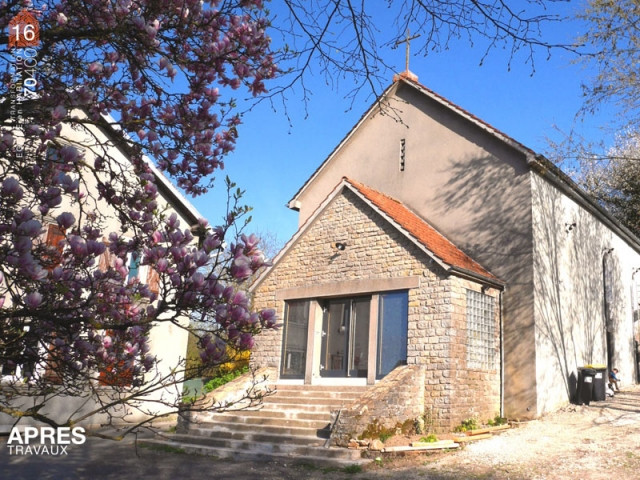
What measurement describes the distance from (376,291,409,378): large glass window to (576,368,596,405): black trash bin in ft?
17.5

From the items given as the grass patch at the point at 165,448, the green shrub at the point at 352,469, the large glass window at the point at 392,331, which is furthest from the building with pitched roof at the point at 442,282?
the grass patch at the point at 165,448

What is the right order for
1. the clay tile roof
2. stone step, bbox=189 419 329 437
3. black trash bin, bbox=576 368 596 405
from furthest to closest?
black trash bin, bbox=576 368 596 405 → the clay tile roof → stone step, bbox=189 419 329 437

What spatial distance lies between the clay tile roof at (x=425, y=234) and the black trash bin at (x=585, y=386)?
353 centimetres

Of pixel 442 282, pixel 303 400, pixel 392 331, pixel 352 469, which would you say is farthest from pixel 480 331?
pixel 352 469

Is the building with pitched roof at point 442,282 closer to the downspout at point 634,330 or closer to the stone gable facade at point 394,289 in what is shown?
the stone gable facade at point 394,289

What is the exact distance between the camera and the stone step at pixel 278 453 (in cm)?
1018

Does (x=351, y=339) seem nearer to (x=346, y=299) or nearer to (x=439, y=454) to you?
(x=346, y=299)

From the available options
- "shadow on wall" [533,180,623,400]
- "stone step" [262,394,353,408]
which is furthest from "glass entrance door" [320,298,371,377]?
"shadow on wall" [533,180,623,400]

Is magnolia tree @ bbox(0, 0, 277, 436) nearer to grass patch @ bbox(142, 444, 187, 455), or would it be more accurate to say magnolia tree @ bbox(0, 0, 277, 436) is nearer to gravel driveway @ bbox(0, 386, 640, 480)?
gravel driveway @ bbox(0, 386, 640, 480)

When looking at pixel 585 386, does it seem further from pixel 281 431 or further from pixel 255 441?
pixel 255 441

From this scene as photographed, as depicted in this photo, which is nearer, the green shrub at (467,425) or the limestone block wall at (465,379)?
the green shrub at (467,425)

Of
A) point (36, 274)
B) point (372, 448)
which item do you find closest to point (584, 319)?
point (372, 448)

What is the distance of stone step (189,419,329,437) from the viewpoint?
11781 millimetres

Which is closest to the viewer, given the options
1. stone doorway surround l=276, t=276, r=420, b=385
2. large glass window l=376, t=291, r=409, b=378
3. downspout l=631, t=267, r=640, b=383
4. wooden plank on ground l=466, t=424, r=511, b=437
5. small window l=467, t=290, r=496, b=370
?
wooden plank on ground l=466, t=424, r=511, b=437
